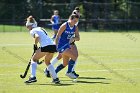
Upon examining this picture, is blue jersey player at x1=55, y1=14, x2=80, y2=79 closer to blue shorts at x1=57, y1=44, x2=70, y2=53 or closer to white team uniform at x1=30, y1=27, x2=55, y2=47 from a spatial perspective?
blue shorts at x1=57, y1=44, x2=70, y2=53

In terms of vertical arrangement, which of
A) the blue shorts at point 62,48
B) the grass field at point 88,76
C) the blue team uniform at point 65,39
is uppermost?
the blue team uniform at point 65,39

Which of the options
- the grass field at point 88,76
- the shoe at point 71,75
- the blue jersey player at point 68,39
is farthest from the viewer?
the shoe at point 71,75

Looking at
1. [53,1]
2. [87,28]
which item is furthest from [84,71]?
[53,1]

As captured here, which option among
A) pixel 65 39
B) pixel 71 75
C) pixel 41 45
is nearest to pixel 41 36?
pixel 41 45

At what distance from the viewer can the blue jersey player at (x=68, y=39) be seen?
1617 centimetres

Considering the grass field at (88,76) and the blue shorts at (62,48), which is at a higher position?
the blue shorts at (62,48)

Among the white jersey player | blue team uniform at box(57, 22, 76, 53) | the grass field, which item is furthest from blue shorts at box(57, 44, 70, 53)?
the white jersey player

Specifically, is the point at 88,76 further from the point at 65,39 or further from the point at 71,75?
the point at 65,39

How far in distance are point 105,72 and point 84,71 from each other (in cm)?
83

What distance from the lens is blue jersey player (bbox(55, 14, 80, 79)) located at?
16.2 meters

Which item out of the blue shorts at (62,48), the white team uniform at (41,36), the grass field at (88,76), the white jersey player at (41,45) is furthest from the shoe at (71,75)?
the white team uniform at (41,36)

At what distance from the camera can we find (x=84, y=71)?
62.5 feet

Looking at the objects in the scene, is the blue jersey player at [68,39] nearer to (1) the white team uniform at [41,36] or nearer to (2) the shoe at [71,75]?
(2) the shoe at [71,75]

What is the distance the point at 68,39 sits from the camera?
16.4 meters
